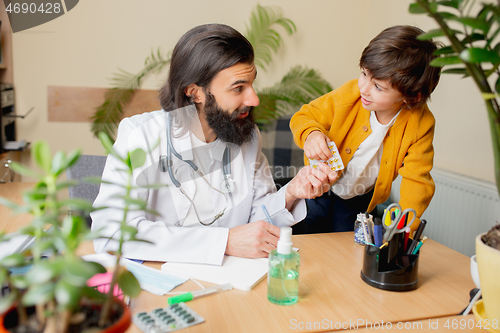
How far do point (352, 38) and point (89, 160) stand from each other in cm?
260

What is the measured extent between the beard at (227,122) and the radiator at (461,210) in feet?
4.76

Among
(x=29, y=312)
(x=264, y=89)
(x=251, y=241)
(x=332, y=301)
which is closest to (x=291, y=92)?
(x=264, y=89)

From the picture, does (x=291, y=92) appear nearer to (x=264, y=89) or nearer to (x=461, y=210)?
(x=264, y=89)

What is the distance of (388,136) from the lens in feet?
5.73

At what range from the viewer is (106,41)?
3.12 m

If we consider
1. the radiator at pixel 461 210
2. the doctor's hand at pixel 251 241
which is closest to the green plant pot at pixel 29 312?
the doctor's hand at pixel 251 241

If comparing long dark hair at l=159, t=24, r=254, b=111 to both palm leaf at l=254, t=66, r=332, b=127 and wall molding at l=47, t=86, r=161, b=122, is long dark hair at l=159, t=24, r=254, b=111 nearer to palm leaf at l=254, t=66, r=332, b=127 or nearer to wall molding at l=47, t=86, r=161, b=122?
palm leaf at l=254, t=66, r=332, b=127

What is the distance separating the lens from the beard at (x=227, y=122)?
1.59 meters

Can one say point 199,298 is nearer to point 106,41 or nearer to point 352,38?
point 106,41

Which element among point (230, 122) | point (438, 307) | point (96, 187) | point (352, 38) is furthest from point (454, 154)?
point (96, 187)

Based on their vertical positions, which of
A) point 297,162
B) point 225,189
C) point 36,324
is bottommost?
point 297,162

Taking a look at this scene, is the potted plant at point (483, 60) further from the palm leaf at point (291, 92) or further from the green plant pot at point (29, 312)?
the palm leaf at point (291, 92)

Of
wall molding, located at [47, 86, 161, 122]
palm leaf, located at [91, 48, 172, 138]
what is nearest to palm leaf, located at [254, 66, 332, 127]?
palm leaf, located at [91, 48, 172, 138]

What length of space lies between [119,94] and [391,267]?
8.84ft
